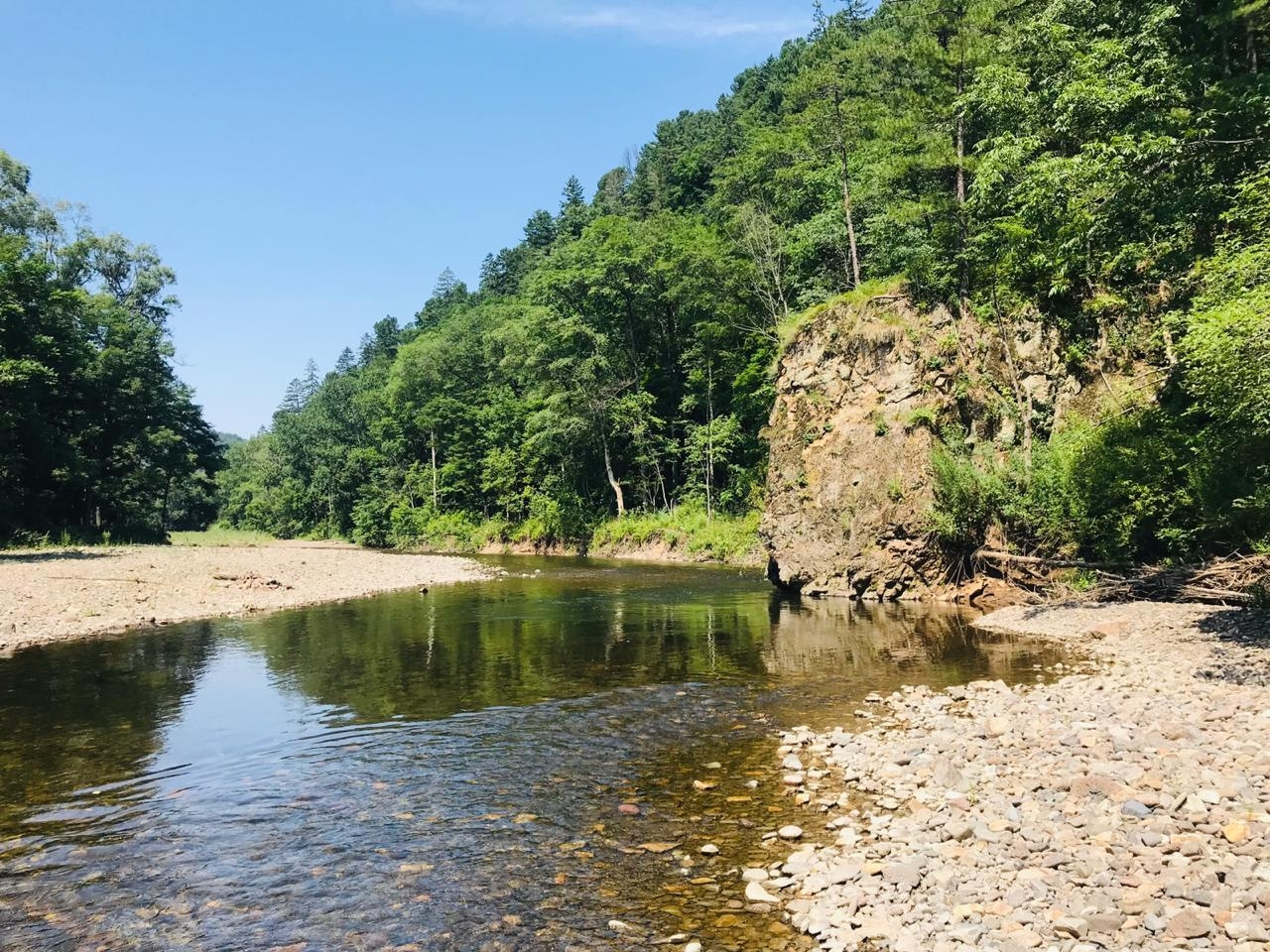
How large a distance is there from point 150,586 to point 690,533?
28713 mm

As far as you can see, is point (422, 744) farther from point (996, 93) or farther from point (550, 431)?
point (550, 431)

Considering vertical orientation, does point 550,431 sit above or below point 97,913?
above

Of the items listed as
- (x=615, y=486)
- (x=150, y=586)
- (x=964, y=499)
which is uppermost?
(x=615, y=486)

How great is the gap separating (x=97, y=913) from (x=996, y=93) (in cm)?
2673

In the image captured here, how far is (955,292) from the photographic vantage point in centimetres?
2730

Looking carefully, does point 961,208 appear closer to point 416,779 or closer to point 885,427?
point 885,427

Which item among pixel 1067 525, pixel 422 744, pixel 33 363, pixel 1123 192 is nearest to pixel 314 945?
pixel 422 744

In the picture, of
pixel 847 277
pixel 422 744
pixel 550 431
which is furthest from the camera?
pixel 550 431

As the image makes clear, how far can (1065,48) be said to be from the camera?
835 inches

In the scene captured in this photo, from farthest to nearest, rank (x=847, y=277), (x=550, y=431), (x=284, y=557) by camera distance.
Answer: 1. (x=550, y=431)
2. (x=284, y=557)
3. (x=847, y=277)

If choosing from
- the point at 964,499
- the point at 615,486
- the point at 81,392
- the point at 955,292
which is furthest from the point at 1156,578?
the point at 81,392

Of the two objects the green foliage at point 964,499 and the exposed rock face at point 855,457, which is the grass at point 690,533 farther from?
the green foliage at point 964,499

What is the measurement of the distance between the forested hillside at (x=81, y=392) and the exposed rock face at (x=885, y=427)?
34.7 meters

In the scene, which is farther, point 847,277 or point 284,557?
point 284,557
